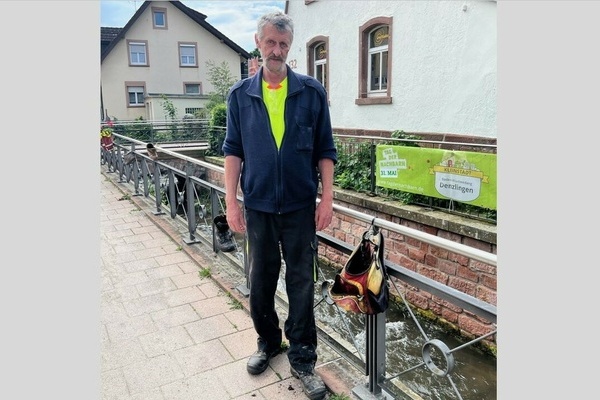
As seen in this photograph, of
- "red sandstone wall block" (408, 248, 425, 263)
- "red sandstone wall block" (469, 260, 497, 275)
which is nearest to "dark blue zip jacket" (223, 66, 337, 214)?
"red sandstone wall block" (469, 260, 497, 275)

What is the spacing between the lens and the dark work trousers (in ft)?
7.34

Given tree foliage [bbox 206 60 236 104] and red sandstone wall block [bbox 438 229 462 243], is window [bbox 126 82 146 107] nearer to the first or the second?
tree foliage [bbox 206 60 236 104]

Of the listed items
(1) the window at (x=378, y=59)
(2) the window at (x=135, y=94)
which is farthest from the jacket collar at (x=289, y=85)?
(2) the window at (x=135, y=94)

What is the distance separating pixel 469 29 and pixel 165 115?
2065 cm

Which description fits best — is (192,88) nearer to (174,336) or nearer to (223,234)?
(223,234)

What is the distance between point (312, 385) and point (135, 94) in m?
29.3

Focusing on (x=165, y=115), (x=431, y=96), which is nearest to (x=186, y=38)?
(x=165, y=115)

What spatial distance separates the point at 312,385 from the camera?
7.51 feet

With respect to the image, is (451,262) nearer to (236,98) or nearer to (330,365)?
(330,365)

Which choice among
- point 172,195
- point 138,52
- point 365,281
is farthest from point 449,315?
point 138,52

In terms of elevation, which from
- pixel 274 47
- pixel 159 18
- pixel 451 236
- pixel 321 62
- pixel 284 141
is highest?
pixel 159 18

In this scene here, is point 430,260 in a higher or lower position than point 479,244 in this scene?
lower

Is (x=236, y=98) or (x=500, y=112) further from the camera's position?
(x=236, y=98)

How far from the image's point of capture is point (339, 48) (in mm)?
11805
